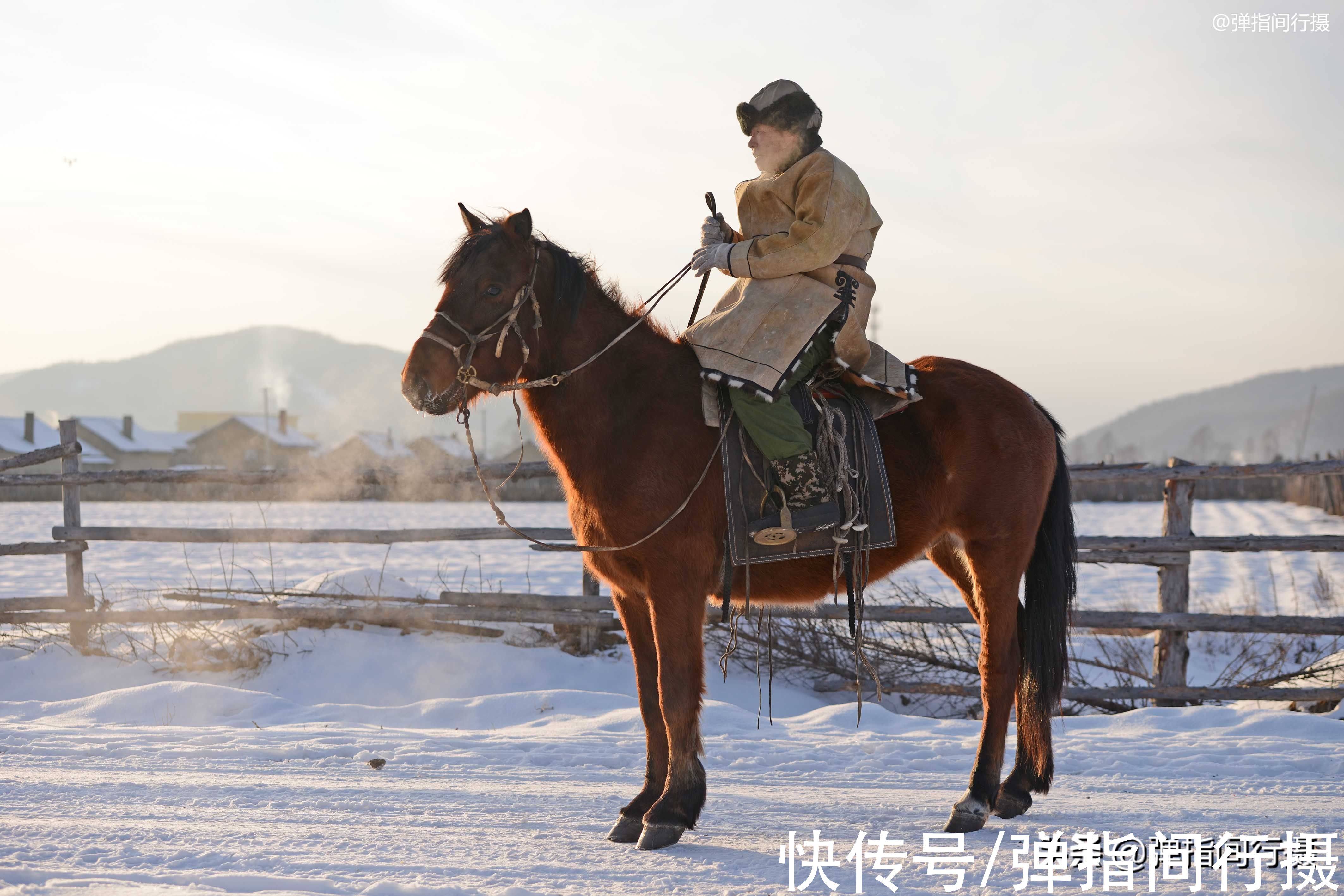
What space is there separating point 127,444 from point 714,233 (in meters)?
65.0

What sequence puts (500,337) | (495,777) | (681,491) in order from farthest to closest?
(495,777), (681,491), (500,337)

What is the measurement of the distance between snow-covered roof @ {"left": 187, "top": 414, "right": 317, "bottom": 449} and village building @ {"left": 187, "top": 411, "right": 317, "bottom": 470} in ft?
0.11

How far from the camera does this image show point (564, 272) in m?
3.56

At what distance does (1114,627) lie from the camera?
21.4 feet

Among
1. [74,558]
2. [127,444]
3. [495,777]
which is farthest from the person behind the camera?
[127,444]

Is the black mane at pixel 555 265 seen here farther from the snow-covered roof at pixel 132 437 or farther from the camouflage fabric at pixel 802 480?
the snow-covered roof at pixel 132 437

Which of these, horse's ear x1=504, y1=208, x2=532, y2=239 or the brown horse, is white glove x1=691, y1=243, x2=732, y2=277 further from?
horse's ear x1=504, y1=208, x2=532, y2=239

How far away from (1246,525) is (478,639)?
1761 cm

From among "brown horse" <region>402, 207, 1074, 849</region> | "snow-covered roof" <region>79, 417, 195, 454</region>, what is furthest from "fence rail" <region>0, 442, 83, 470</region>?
"snow-covered roof" <region>79, 417, 195, 454</region>

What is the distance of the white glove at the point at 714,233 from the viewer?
3.80 metres

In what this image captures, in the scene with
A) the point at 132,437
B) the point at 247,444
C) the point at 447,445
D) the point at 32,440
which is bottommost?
the point at 447,445

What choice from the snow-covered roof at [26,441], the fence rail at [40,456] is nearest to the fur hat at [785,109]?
the fence rail at [40,456]

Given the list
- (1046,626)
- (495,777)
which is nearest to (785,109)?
(1046,626)

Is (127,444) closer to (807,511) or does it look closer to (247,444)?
(247,444)
